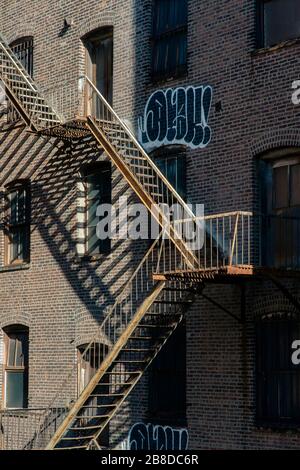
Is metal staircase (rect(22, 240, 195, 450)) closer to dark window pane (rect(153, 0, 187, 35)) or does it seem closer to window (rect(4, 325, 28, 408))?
window (rect(4, 325, 28, 408))

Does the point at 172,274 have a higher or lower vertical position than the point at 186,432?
higher

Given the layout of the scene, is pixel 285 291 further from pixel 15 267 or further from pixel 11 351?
pixel 11 351

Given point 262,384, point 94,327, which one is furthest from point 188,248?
point 94,327

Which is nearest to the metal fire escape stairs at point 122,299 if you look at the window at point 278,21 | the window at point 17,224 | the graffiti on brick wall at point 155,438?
the graffiti on brick wall at point 155,438

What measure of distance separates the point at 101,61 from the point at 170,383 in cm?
753

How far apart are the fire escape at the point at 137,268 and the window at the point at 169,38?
56.6 inches

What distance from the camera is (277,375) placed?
743 inches

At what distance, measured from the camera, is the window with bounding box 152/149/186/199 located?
69.2ft

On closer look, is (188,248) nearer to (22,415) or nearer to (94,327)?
(94,327)

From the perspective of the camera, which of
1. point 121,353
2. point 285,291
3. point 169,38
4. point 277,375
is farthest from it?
point 169,38

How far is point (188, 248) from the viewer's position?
63.5 ft

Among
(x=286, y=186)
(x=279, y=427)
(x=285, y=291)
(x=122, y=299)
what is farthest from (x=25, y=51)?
(x=279, y=427)

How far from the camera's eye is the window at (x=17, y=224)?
2534 centimetres

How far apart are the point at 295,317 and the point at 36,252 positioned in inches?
321
